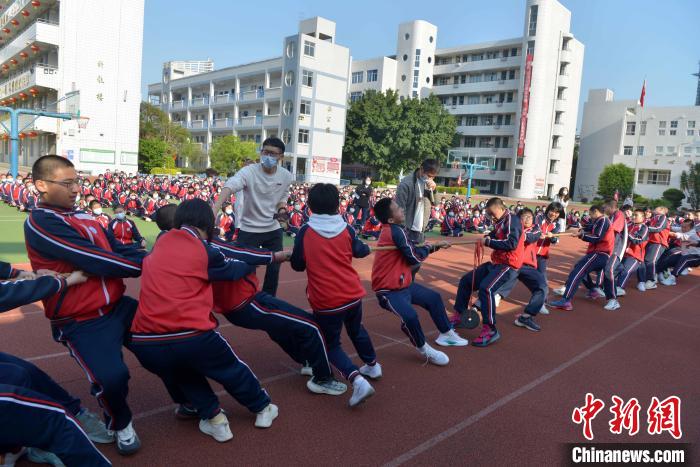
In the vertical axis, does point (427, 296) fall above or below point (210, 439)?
above

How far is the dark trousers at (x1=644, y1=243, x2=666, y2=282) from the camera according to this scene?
1038cm

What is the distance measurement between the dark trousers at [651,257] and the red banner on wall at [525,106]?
42128 millimetres

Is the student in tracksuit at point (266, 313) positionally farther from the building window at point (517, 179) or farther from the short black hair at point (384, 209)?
the building window at point (517, 179)

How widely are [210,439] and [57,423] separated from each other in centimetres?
118

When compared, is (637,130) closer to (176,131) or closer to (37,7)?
(176,131)

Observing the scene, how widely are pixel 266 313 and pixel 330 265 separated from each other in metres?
0.62

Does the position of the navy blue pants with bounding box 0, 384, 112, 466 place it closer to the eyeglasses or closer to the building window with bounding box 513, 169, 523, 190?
the eyeglasses

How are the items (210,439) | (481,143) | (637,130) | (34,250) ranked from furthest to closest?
1. (481,143)
2. (637,130)
3. (210,439)
4. (34,250)

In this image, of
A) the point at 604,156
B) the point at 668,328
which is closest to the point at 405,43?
the point at 604,156

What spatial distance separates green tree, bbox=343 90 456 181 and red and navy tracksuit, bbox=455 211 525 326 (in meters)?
40.3

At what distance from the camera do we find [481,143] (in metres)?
55.7

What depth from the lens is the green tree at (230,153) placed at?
3956 cm

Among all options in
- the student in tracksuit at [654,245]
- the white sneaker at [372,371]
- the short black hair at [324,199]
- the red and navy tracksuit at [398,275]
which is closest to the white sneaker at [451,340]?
the red and navy tracksuit at [398,275]

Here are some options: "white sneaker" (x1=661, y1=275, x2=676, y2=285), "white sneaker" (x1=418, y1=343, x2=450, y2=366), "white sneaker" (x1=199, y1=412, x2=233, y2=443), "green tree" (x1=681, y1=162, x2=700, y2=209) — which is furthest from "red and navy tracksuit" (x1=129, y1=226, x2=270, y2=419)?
"green tree" (x1=681, y1=162, x2=700, y2=209)
